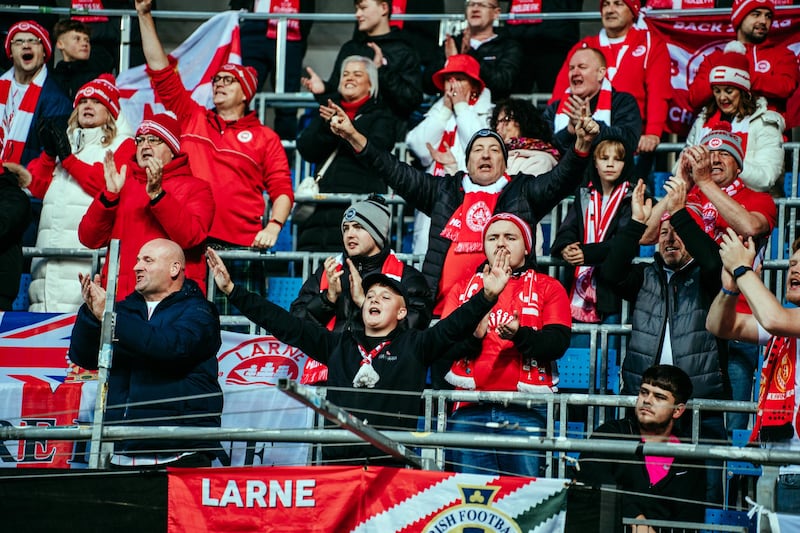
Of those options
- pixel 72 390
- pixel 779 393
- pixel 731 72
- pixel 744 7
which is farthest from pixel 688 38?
pixel 72 390

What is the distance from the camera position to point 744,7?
10.8 metres

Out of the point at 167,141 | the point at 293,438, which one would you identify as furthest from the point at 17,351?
the point at 293,438

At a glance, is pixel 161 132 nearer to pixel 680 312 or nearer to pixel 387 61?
pixel 387 61

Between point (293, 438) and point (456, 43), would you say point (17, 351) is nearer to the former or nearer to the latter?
point (293, 438)

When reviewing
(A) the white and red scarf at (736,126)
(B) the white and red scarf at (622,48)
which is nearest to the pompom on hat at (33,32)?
(B) the white and red scarf at (622,48)

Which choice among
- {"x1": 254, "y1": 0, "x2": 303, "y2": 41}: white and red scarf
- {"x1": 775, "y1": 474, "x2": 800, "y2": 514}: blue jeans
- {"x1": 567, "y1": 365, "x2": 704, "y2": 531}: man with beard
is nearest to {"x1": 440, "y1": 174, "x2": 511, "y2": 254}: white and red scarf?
{"x1": 567, "y1": 365, "x2": 704, "y2": 531}: man with beard

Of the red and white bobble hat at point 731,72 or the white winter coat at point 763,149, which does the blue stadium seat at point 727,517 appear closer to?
the white winter coat at point 763,149

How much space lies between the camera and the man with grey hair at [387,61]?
10.7 metres

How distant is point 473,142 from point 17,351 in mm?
3154

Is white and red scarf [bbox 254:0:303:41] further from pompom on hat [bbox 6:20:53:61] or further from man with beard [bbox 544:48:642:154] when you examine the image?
man with beard [bbox 544:48:642:154]

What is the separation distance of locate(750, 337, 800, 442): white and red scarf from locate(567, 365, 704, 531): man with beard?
386 millimetres

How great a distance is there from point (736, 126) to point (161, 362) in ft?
15.7

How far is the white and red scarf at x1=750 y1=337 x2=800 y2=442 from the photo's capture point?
22.1ft

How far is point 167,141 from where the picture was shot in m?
9.09
